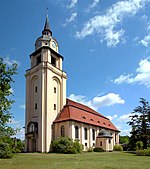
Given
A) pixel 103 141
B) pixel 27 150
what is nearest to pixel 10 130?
pixel 27 150

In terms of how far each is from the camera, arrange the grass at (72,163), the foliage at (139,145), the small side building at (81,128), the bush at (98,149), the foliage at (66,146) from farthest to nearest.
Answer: the bush at (98,149)
the foliage at (139,145)
the small side building at (81,128)
the foliage at (66,146)
the grass at (72,163)

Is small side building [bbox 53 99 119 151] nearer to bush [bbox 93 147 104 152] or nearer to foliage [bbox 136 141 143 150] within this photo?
bush [bbox 93 147 104 152]

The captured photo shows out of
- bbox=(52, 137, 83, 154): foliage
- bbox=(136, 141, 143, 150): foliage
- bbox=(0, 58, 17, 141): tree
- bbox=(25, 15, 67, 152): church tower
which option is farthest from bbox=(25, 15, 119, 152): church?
bbox=(0, 58, 17, 141): tree

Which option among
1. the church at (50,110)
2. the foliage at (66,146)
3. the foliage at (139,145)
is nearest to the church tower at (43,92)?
the church at (50,110)

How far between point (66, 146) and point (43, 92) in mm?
11266

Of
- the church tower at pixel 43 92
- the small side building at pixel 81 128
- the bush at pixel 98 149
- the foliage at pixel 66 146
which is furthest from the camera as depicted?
the bush at pixel 98 149

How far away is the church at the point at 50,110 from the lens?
136 ft

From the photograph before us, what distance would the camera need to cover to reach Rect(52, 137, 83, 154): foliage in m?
37.0

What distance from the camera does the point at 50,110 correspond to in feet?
140

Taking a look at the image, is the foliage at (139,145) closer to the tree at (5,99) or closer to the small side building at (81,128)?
the small side building at (81,128)

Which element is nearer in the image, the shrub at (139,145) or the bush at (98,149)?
the shrub at (139,145)

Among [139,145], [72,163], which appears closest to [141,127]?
[139,145]

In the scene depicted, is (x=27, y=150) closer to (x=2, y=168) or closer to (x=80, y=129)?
(x=80, y=129)

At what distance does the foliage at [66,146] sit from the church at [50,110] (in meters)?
1.91
